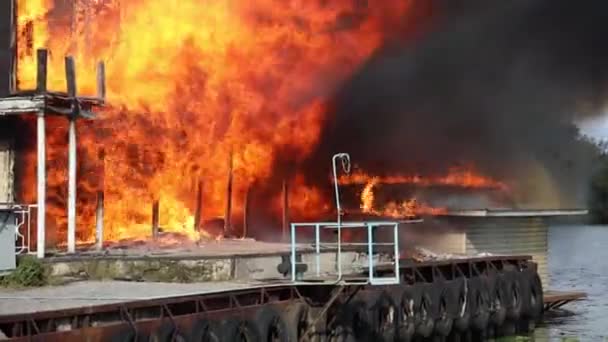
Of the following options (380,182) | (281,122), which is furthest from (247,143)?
(380,182)

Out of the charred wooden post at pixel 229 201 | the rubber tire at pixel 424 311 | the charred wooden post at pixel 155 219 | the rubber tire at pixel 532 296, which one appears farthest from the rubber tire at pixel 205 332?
the rubber tire at pixel 532 296

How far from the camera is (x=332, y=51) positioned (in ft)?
93.3

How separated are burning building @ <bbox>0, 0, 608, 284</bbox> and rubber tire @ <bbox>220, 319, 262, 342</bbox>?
6264 millimetres

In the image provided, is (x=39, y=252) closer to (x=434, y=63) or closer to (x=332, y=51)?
(x=332, y=51)

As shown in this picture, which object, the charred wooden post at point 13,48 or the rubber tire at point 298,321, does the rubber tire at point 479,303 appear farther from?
the charred wooden post at point 13,48

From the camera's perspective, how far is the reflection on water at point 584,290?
2586cm

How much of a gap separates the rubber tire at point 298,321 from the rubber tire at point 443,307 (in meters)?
4.82

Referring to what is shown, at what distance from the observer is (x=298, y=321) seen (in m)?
16.9

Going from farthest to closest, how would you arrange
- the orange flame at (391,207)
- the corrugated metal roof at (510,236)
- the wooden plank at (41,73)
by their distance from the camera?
the orange flame at (391,207)
the corrugated metal roof at (510,236)
the wooden plank at (41,73)

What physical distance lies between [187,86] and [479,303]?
8.94m

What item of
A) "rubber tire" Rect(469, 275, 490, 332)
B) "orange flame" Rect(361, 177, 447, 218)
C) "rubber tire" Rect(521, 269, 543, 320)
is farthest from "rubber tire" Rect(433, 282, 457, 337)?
"orange flame" Rect(361, 177, 447, 218)

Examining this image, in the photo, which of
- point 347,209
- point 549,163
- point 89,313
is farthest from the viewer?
point 549,163

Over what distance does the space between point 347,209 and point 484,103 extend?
20.6 feet

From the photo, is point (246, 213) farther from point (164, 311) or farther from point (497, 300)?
point (164, 311)
